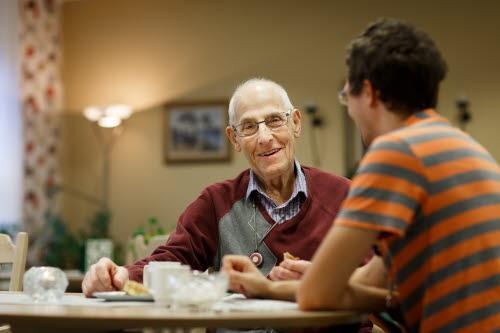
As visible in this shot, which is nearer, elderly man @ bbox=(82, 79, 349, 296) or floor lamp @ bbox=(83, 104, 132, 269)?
elderly man @ bbox=(82, 79, 349, 296)

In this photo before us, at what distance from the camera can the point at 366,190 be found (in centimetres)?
151

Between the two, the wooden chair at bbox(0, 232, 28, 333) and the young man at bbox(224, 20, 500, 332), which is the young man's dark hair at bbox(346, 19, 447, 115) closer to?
the young man at bbox(224, 20, 500, 332)

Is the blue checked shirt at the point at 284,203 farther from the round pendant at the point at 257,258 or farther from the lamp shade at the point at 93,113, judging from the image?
the lamp shade at the point at 93,113

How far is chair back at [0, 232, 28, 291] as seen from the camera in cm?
269

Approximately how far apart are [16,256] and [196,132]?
16.0 feet

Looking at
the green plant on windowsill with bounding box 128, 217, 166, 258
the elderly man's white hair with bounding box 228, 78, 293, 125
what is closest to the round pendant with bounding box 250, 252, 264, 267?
the elderly man's white hair with bounding box 228, 78, 293, 125

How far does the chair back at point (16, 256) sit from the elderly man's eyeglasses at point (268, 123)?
84cm

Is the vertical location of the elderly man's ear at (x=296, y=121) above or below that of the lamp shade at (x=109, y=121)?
below

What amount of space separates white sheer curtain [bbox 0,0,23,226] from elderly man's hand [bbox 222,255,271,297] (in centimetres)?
555

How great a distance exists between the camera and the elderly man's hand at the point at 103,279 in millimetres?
2062

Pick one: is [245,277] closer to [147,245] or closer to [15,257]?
[15,257]

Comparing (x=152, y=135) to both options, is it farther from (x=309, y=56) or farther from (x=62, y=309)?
(x=62, y=309)

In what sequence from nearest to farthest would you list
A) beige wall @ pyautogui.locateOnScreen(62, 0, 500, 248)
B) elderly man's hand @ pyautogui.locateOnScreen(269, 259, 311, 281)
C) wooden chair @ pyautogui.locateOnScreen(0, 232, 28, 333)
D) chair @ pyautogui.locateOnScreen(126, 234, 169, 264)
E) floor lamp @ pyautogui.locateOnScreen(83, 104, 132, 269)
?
elderly man's hand @ pyautogui.locateOnScreen(269, 259, 311, 281)
wooden chair @ pyautogui.locateOnScreen(0, 232, 28, 333)
chair @ pyautogui.locateOnScreen(126, 234, 169, 264)
beige wall @ pyautogui.locateOnScreen(62, 0, 500, 248)
floor lamp @ pyautogui.locateOnScreen(83, 104, 132, 269)

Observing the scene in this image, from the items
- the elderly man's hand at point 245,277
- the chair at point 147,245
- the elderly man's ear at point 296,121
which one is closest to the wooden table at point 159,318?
the elderly man's hand at point 245,277
